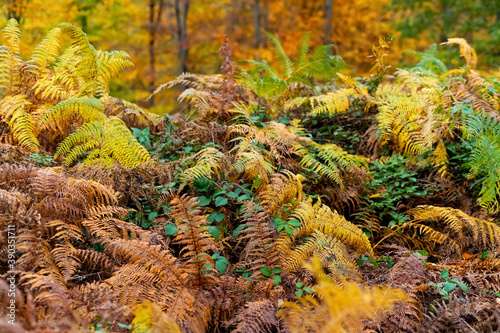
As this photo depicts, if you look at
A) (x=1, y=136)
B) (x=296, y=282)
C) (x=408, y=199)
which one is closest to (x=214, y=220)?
(x=296, y=282)

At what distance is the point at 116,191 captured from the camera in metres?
2.71

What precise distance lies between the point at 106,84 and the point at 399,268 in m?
3.29

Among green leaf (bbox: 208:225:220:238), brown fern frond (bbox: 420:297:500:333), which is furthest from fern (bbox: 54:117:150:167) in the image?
brown fern frond (bbox: 420:297:500:333)

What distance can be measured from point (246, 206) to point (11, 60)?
2675 mm

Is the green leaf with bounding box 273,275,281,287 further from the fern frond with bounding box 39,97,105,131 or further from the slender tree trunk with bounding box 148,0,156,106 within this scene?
the slender tree trunk with bounding box 148,0,156,106

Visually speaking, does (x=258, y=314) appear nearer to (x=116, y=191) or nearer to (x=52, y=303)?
(x=52, y=303)

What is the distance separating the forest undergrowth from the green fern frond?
0.01 m

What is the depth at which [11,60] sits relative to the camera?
3.31 metres

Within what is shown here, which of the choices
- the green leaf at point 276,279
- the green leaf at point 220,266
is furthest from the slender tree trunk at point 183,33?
the green leaf at point 276,279

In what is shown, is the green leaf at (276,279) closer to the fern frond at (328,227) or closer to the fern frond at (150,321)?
the fern frond at (328,227)

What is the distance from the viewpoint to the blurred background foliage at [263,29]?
32.4 feet

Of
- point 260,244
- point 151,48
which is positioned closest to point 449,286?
point 260,244

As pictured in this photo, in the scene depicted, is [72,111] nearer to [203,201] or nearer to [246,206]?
[203,201]

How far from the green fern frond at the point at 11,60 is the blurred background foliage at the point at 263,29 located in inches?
227
